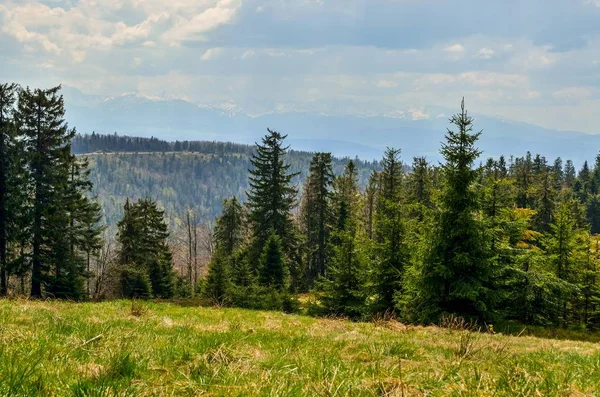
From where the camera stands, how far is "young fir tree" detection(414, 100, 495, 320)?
62.5ft

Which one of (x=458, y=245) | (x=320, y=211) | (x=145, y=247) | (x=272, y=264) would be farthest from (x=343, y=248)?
(x=145, y=247)

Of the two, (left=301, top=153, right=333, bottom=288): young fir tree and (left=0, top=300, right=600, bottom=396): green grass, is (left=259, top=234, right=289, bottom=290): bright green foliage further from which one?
(left=0, top=300, right=600, bottom=396): green grass

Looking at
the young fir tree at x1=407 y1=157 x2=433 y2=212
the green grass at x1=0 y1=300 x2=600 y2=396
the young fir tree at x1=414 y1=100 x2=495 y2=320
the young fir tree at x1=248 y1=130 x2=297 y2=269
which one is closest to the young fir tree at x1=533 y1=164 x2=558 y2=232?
the young fir tree at x1=407 y1=157 x2=433 y2=212

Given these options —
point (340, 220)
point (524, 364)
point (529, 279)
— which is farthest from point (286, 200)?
point (524, 364)

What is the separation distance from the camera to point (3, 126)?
28.3 m

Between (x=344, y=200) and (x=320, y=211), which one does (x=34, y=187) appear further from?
(x=344, y=200)

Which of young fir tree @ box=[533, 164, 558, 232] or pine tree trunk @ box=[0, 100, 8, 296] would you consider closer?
pine tree trunk @ box=[0, 100, 8, 296]

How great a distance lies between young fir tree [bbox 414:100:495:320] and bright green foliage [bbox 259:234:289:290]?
19.6 meters

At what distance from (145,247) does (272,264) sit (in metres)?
17.6

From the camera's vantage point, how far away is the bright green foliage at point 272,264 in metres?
37.7

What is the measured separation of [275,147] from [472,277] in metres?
30.6

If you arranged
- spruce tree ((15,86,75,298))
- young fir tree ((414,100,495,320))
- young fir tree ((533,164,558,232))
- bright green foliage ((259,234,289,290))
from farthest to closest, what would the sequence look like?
young fir tree ((533,164,558,232)), bright green foliage ((259,234,289,290)), spruce tree ((15,86,75,298)), young fir tree ((414,100,495,320))

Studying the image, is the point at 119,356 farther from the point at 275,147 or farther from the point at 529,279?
the point at 275,147

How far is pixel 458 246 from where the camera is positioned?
19.4m
